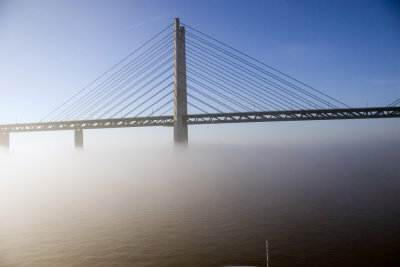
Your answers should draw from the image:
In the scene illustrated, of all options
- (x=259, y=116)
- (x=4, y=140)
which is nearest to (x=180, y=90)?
(x=259, y=116)

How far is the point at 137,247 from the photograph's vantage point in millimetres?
9617

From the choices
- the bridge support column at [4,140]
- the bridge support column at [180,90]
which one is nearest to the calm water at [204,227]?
the bridge support column at [180,90]

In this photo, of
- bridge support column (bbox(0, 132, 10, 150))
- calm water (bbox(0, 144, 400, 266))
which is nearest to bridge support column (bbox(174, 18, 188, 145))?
calm water (bbox(0, 144, 400, 266))

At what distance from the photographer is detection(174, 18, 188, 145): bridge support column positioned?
2408 inches

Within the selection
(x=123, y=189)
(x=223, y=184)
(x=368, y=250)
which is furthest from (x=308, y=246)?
(x=123, y=189)

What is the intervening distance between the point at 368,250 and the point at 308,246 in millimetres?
1917

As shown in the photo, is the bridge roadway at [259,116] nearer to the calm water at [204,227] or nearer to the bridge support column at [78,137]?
the bridge support column at [78,137]

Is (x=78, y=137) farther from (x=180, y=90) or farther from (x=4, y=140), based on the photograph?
(x=180, y=90)

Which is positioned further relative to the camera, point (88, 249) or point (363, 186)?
point (363, 186)

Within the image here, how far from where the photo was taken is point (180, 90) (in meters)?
62.4

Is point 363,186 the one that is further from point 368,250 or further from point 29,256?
point 29,256

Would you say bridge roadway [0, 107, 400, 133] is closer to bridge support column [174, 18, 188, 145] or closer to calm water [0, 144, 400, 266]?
bridge support column [174, 18, 188, 145]

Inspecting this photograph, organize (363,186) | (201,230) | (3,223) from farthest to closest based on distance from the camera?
1. (363,186)
2. (3,223)
3. (201,230)

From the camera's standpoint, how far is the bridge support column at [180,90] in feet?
201
